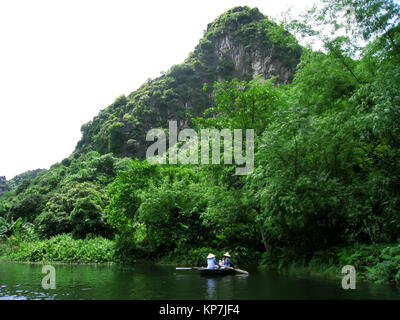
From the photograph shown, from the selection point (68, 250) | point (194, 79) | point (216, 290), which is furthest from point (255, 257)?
point (194, 79)

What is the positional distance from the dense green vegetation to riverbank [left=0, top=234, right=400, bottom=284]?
0.19 ft

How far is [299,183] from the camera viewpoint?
1159cm

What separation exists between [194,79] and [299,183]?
208 feet

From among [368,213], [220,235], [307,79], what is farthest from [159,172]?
[368,213]

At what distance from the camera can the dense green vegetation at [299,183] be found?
11.5 meters

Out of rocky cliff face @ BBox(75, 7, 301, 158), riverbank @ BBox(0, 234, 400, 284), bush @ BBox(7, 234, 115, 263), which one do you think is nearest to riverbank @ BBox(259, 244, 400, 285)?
riverbank @ BBox(0, 234, 400, 284)

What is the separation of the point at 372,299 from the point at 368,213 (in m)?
4.93

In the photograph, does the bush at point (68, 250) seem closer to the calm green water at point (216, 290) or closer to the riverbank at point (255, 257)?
the riverbank at point (255, 257)

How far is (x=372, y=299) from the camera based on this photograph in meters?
Result: 7.61

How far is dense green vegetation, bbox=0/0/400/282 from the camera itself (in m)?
11.5

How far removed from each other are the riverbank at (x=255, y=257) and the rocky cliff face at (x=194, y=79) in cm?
3402

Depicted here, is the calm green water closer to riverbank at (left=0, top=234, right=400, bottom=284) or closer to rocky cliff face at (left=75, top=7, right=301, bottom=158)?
riverbank at (left=0, top=234, right=400, bottom=284)
